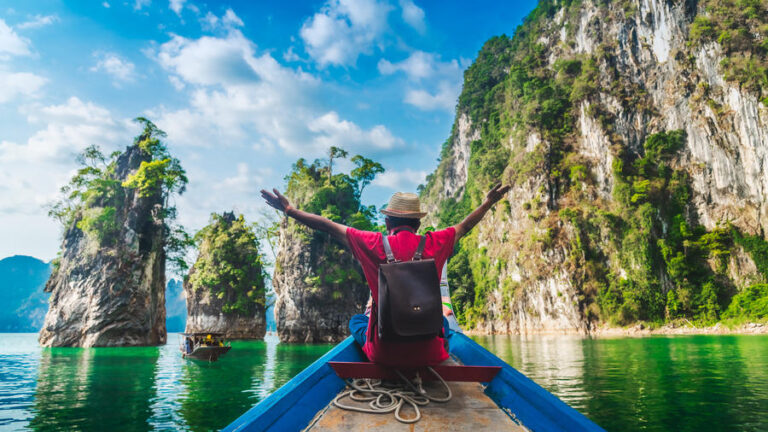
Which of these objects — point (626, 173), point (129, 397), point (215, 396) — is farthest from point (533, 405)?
point (626, 173)

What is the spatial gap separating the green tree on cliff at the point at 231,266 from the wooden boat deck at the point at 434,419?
113 feet

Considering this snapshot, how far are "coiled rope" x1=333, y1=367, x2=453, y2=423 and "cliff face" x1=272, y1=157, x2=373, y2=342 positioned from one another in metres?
28.1

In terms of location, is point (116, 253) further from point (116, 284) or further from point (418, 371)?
point (418, 371)

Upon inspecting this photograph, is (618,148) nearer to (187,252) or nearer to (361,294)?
(361,294)

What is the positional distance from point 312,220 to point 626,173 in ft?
121

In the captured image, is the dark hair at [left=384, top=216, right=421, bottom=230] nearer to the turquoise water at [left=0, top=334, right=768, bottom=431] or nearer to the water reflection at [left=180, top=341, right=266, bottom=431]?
the turquoise water at [left=0, top=334, right=768, bottom=431]

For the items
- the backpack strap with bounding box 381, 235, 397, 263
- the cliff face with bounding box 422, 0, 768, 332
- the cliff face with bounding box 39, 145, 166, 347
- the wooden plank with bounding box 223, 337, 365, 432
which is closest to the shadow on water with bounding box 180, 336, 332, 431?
the wooden plank with bounding box 223, 337, 365, 432

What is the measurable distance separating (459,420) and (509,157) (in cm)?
4555

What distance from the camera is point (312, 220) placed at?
2.39m

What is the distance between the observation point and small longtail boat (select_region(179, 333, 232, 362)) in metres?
14.1

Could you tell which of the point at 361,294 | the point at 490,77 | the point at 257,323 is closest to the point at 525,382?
the point at 361,294

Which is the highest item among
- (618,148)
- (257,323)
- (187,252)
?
(618,148)

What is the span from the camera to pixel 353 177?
3441 centimetres

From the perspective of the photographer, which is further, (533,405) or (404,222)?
(404,222)
